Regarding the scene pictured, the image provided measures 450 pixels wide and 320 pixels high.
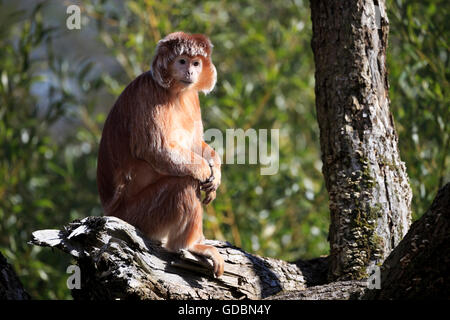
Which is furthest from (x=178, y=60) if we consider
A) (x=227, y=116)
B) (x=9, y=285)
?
(x=227, y=116)

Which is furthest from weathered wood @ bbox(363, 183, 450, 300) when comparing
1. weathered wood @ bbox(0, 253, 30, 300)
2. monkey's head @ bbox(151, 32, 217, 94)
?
weathered wood @ bbox(0, 253, 30, 300)

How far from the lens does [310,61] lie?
19.1 feet

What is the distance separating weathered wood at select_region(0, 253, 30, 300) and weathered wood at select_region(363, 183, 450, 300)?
161 cm

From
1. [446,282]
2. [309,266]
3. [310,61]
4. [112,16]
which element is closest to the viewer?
[446,282]

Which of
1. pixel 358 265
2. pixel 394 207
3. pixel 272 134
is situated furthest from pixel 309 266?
pixel 272 134

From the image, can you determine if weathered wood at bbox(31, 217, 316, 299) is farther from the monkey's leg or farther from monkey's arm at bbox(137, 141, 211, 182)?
monkey's arm at bbox(137, 141, 211, 182)

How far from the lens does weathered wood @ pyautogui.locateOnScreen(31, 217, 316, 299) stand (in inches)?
94.7

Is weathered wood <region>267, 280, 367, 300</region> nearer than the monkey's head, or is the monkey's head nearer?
weathered wood <region>267, 280, 367, 300</region>

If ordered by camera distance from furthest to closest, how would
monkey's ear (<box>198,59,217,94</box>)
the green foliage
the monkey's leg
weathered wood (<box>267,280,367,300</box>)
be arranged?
1. the green foliage
2. monkey's ear (<box>198,59,217,94</box>)
3. the monkey's leg
4. weathered wood (<box>267,280,367,300</box>)

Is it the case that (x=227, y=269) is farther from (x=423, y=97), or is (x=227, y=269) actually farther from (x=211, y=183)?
(x=423, y=97)

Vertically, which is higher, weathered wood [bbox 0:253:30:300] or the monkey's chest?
the monkey's chest

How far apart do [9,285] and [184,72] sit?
4.36 ft
